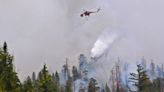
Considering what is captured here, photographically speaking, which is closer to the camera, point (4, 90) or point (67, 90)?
point (4, 90)

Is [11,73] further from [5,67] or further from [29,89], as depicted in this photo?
[29,89]

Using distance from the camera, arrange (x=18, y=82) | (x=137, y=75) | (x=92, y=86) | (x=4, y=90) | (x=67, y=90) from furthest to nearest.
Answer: (x=67, y=90) → (x=92, y=86) → (x=137, y=75) → (x=18, y=82) → (x=4, y=90)

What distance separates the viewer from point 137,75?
2645 inches

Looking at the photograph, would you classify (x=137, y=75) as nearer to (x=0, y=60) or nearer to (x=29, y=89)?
(x=29, y=89)

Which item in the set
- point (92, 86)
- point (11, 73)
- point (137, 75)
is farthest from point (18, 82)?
point (92, 86)

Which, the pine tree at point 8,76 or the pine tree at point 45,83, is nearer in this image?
the pine tree at point 8,76

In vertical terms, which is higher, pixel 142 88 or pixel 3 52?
pixel 3 52

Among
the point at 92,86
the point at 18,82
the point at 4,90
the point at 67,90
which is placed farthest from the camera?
the point at 67,90

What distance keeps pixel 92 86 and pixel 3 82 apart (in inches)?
2975

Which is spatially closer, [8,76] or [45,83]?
[8,76]

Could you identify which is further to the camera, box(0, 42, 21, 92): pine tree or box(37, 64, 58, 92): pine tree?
box(37, 64, 58, 92): pine tree

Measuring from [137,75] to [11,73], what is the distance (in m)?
22.2

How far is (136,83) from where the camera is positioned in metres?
67.6

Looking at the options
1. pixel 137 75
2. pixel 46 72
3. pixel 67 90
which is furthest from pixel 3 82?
pixel 67 90
